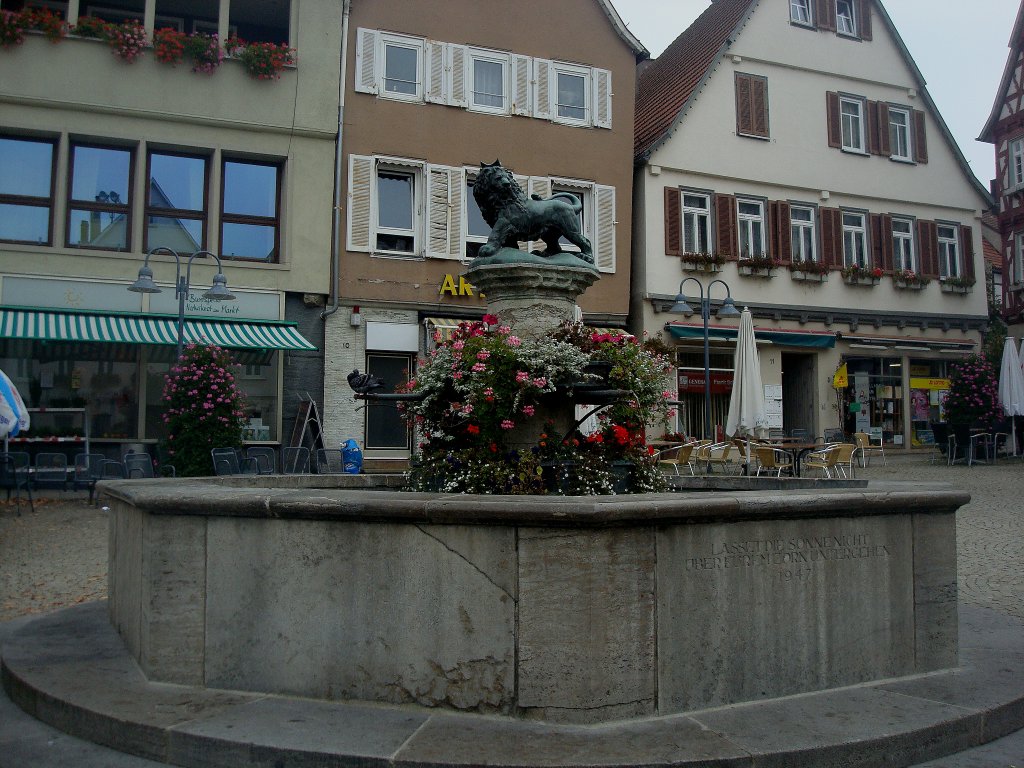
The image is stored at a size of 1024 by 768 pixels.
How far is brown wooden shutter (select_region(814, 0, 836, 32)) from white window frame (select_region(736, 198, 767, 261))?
514 centimetres

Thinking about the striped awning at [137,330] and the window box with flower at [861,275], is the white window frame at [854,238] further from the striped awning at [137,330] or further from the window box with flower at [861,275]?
the striped awning at [137,330]

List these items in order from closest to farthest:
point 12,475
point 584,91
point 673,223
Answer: point 12,475, point 584,91, point 673,223

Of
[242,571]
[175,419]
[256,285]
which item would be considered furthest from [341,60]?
[242,571]

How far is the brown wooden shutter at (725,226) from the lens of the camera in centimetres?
2206

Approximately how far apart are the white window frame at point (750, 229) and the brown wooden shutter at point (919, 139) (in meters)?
5.45

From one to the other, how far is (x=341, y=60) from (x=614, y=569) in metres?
16.8

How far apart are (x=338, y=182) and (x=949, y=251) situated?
55.7 feet

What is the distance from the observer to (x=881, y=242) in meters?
24.0

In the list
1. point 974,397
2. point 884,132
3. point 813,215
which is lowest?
point 974,397

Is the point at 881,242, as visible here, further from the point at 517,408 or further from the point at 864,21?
the point at 517,408

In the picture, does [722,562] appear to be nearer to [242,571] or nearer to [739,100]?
[242,571]

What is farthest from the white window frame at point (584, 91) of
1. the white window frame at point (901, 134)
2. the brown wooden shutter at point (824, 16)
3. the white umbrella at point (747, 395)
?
the white window frame at point (901, 134)

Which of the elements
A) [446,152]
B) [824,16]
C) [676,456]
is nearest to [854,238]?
[824,16]

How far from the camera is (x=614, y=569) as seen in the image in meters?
3.99
